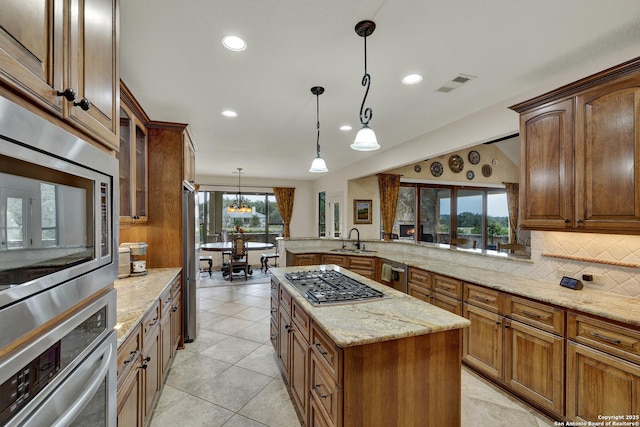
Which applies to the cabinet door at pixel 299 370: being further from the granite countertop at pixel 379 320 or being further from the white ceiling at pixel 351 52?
the white ceiling at pixel 351 52

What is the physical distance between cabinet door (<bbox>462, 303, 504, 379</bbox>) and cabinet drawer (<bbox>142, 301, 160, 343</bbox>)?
2.67 metres

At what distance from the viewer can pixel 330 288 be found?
89.4 inches

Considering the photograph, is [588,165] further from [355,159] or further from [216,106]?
[355,159]

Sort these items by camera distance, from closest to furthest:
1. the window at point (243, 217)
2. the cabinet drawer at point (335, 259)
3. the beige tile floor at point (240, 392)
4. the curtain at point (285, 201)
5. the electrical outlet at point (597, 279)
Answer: the beige tile floor at point (240, 392), the electrical outlet at point (597, 279), the cabinet drawer at point (335, 259), the window at point (243, 217), the curtain at point (285, 201)

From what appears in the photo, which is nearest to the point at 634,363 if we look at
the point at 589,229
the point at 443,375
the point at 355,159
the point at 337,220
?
the point at 589,229

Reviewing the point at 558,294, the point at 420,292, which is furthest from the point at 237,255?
the point at 558,294

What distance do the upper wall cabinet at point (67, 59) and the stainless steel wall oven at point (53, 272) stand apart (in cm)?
10

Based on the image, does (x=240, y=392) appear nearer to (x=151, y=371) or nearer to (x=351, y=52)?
(x=151, y=371)

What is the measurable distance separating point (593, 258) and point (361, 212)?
4462mm

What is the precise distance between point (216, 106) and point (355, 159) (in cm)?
337

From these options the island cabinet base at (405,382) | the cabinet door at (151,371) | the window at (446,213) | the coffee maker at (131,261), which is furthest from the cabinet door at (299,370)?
the window at (446,213)

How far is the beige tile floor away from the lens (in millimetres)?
2152

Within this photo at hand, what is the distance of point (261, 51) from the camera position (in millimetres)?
2004

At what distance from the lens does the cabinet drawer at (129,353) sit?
1.41 meters
